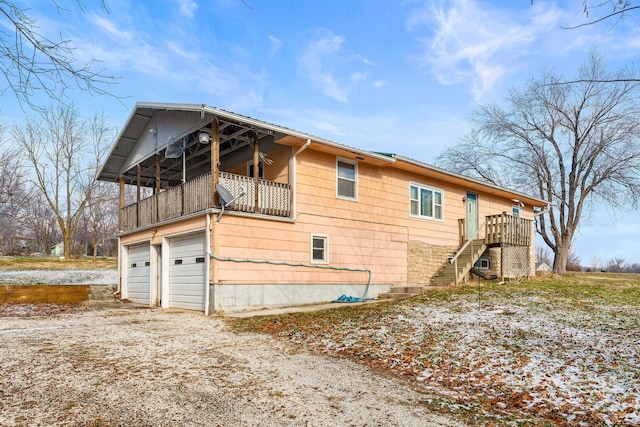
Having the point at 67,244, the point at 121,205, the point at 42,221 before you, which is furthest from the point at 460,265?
the point at 42,221

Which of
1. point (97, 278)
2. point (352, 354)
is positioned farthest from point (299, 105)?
point (97, 278)

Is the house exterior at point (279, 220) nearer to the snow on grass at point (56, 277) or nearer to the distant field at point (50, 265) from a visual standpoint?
the snow on grass at point (56, 277)

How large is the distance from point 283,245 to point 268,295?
150 cm

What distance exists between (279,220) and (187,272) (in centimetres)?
312

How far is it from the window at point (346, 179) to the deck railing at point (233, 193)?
6.85 ft

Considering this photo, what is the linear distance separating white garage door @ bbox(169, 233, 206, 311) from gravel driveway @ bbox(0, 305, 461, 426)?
381cm

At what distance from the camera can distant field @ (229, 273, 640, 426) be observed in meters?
4.73

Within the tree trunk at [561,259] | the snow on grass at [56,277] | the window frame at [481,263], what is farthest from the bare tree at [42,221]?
the tree trunk at [561,259]

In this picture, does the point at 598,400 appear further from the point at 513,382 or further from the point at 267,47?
the point at 267,47

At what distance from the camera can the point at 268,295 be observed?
12367 millimetres

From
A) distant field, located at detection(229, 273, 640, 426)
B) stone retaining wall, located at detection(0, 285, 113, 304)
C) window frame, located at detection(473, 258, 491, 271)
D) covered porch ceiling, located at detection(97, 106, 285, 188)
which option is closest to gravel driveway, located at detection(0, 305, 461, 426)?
distant field, located at detection(229, 273, 640, 426)

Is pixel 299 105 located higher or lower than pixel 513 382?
higher

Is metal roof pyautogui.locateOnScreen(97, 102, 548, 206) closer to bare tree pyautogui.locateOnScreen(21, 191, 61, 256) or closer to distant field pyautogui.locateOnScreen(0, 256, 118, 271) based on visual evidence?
distant field pyautogui.locateOnScreen(0, 256, 118, 271)

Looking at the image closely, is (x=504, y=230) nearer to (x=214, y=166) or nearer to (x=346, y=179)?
(x=346, y=179)
